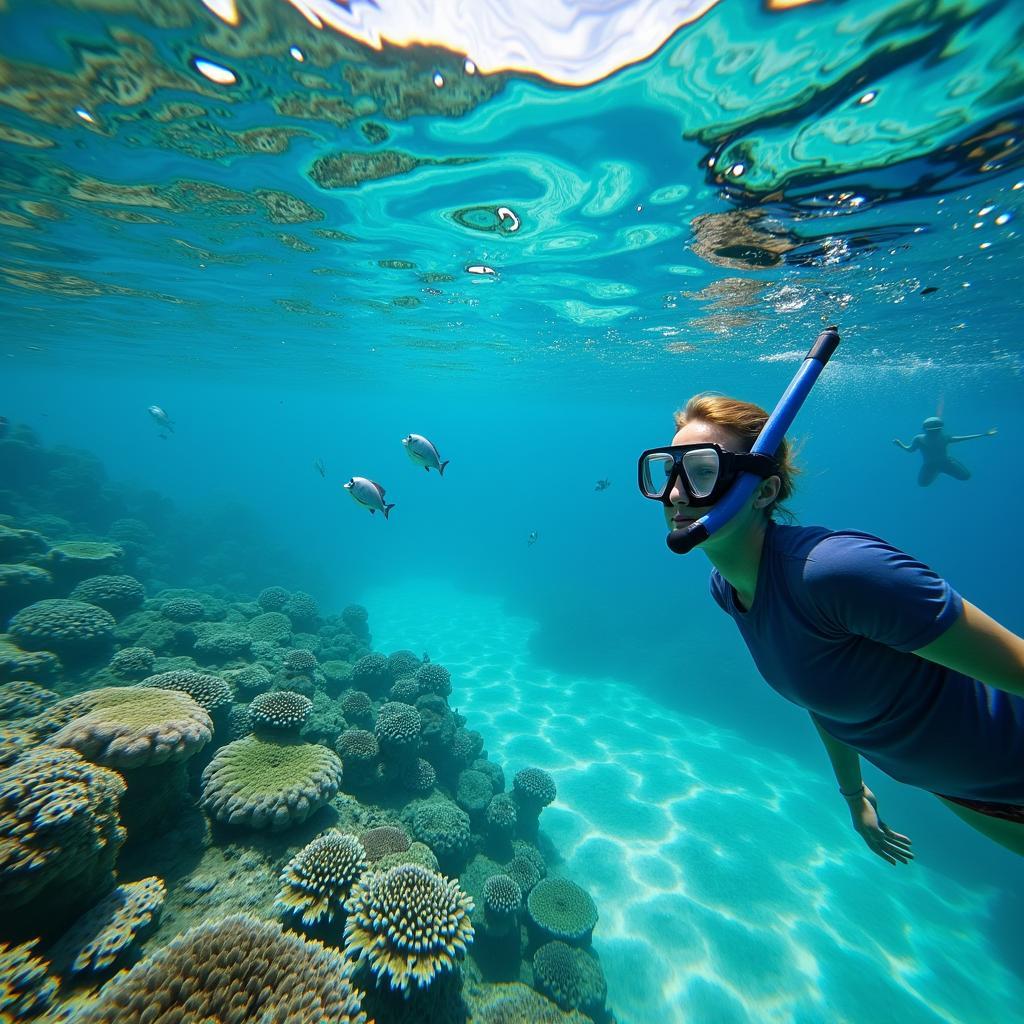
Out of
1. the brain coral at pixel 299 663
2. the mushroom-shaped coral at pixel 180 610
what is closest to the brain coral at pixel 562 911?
the brain coral at pixel 299 663

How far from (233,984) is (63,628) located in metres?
8.25

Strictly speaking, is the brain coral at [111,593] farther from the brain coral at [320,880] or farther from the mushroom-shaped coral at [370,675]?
the brain coral at [320,880]

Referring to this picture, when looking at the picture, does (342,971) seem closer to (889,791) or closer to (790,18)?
(790,18)

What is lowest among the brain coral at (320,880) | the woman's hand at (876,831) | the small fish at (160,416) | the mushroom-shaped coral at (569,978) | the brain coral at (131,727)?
the mushroom-shaped coral at (569,978)

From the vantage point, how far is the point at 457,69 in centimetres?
636

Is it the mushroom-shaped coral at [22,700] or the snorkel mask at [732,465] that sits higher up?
the snorkel mask at [732,465]

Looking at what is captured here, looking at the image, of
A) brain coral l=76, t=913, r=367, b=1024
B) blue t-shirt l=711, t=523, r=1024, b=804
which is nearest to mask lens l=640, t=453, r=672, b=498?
blue t-shirt l=711, t=523, r=1024, b=804

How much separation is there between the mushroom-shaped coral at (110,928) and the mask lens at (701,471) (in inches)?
198

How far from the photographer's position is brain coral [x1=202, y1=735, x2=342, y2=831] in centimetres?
455

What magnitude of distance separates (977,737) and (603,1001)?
26.2ft

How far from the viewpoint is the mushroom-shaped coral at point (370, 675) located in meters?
10.6

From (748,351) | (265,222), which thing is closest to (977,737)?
(265,222)

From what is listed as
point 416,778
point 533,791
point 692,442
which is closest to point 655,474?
point 692,442

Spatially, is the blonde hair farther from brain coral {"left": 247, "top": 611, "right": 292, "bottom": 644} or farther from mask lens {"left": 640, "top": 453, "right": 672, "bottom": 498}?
brain coral {"left": 247, "top": 611, "right": 292, "bottom": 644}
